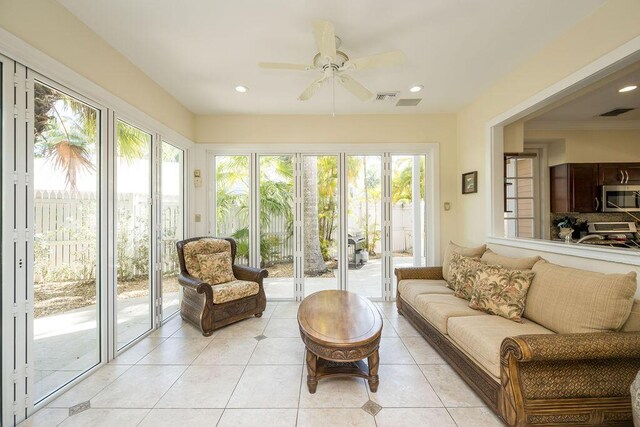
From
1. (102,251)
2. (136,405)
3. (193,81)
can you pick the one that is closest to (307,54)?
(193,81)

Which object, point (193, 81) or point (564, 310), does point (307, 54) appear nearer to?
point (193, 81)

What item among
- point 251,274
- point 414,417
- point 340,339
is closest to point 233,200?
point 251,274

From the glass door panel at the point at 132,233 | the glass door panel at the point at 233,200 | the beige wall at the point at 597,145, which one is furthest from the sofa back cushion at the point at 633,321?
the glass door panel at the point at 132,233

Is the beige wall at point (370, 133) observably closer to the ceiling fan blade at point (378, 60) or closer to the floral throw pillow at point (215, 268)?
the floral throw pillow at point (215, 268)

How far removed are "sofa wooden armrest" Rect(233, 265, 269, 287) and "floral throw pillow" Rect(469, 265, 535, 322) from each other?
2.43 metres

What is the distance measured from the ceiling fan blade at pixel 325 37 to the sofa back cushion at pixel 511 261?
101 inches

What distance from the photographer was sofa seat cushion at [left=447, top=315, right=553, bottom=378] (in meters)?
1.73

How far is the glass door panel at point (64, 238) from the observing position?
1.90 m

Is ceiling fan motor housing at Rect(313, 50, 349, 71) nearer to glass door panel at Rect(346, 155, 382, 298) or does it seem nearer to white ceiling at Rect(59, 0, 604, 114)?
white ceiling at Rect(59, 0, 604, 114)

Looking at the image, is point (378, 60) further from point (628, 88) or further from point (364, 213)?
point (628, 88)

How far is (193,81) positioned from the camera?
120 inches

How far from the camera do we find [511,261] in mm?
2562

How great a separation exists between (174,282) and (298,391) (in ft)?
8.27

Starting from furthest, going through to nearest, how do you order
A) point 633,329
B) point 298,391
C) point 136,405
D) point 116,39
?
point 116,39 < point 298,391 < point 136,405 < point 633,329
